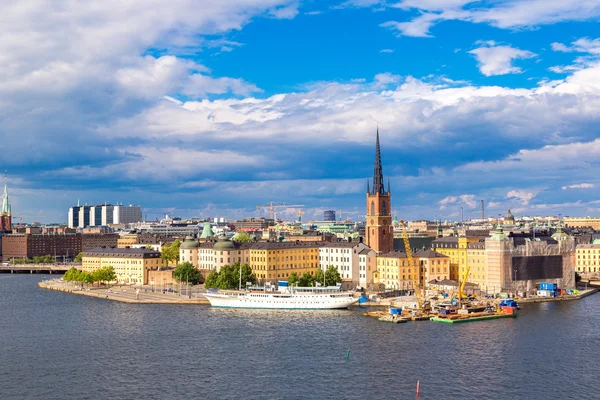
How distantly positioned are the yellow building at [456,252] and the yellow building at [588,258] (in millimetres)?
29453

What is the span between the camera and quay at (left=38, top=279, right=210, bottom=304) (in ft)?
346

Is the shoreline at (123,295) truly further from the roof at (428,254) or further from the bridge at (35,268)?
the bridge at (35,268)

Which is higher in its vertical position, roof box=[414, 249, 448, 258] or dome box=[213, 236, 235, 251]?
dome box=[213, 236, 235, 251]

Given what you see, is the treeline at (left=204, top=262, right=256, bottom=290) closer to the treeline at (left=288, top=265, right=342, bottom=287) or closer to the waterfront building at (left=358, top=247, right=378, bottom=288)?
the treeline at (left=288, top=265, right=342, bottom=287)

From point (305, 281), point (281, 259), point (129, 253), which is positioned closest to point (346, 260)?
point (281, 259)

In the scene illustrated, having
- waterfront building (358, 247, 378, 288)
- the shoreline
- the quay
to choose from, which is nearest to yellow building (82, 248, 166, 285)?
the quay

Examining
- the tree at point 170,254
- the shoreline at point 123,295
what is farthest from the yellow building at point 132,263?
the shoreline at point 123,295

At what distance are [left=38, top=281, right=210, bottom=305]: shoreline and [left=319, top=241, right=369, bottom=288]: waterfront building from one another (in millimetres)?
24708

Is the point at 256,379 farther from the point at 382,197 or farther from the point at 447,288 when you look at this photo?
the point at 382,197

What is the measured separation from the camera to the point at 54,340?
7338cm

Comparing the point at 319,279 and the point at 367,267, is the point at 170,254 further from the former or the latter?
the point at 367,267

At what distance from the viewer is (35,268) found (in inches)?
7436

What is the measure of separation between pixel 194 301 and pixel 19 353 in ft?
129

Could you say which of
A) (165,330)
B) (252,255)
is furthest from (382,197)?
(165,330)
